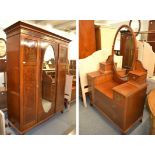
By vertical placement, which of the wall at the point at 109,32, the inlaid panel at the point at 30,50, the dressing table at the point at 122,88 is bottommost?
the dressing table at the point at 122,88

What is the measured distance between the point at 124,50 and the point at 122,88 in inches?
11.5

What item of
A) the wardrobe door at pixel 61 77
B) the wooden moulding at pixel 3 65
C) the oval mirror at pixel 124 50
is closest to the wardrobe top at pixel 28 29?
the wardrobe door at pixel 61 77

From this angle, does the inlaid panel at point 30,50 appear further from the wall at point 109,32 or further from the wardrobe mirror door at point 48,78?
the wall at point 109,32

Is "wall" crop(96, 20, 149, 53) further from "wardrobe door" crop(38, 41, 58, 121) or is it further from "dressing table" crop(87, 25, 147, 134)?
"wardrobe door" crop(38, 41, 58, 121)

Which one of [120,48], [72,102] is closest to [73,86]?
[72,102]

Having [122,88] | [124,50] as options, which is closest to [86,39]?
[124,50]

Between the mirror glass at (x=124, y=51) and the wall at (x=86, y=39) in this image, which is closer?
the mirror glass at (x=124, y=51)

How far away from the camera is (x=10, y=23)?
1356mm

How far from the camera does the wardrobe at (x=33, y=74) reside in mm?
1390

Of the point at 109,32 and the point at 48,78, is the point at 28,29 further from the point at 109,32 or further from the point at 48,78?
the point at 109,32

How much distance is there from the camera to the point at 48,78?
155cm
